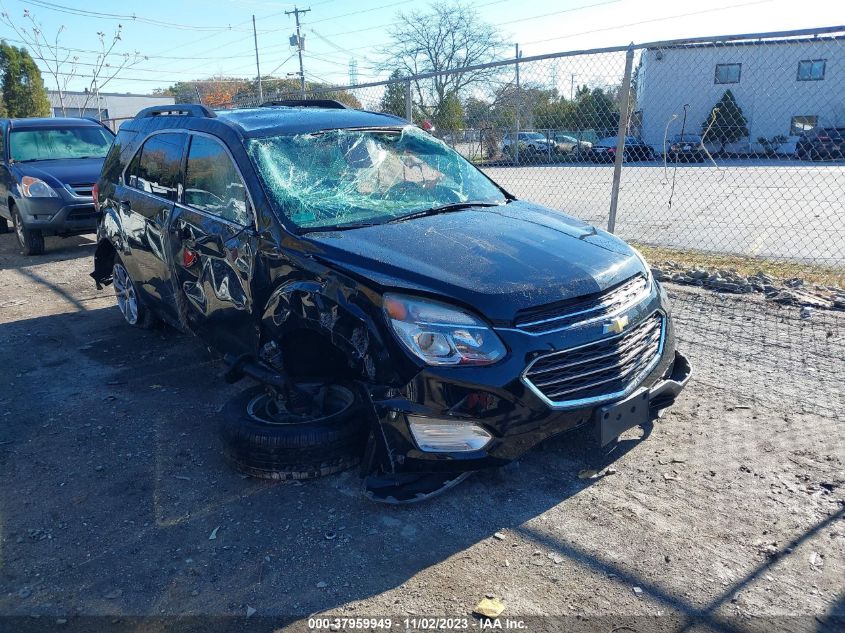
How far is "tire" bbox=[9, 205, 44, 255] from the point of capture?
971 centimetres

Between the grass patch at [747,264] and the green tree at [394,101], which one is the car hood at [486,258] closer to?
the grass patch at [747,264]

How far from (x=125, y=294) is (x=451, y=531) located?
4461 mm

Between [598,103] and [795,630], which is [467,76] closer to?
[598,103]

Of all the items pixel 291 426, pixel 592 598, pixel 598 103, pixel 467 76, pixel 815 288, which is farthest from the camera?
pixel 467 76

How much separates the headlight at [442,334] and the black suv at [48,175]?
806 centimetres

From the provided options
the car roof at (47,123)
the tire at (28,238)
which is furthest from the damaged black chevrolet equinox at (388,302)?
the car roof at (47,123)

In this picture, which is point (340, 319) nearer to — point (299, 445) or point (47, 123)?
point (299, 445)

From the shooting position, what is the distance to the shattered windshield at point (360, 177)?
3850mm

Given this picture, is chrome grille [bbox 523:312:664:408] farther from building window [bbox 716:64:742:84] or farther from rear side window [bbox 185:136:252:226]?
building window [bbox 716:64:742:84]

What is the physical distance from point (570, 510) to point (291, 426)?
147cm

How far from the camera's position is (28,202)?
31.1 ft

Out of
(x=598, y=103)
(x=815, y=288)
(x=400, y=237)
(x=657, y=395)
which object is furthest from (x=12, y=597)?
(x=598, y=103)

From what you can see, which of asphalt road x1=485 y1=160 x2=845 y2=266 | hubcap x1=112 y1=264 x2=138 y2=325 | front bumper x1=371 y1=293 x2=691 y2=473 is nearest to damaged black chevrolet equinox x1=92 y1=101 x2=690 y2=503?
front bumper x1=371 y1=293 x2=691 y2=473

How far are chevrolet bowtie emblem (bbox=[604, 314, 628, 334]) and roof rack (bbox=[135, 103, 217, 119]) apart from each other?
9.84 feet
